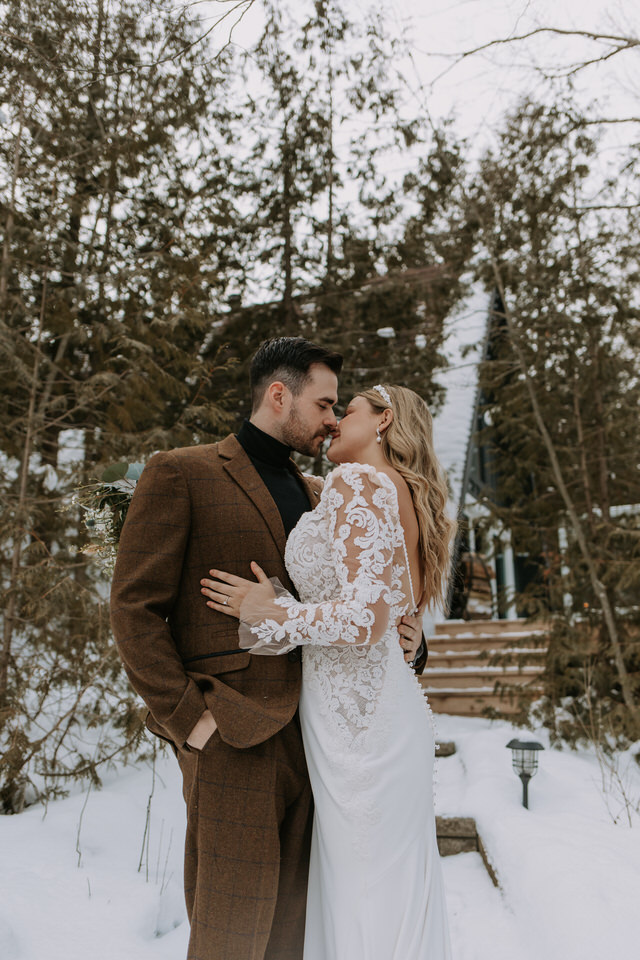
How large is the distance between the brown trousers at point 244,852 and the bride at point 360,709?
74mm

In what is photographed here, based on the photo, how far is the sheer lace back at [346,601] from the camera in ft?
6.40

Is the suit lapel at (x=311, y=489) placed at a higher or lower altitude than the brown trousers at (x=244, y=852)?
higher

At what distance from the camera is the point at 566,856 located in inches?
152

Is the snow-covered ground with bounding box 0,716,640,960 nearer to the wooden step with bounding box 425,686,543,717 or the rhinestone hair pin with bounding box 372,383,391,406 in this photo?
the rhinestone hair pin with bounding box 372,383,391,406

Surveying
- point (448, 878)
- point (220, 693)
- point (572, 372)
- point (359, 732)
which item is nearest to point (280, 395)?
point (220, 693)

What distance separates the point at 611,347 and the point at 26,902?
269 inches

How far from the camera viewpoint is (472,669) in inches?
381

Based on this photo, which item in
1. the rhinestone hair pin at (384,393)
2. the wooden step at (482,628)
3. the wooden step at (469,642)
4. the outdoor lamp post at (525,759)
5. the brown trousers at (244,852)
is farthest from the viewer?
the wooden step at (482,628)

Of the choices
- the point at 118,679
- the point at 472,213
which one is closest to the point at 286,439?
the point at 118,679

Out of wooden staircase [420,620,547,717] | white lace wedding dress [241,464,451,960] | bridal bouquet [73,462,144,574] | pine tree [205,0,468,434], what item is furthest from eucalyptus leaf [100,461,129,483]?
wooden staircase [420,620,547,717]

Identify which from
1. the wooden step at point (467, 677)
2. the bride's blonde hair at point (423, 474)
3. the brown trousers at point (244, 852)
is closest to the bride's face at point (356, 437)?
the bride's blonde hair at point (423, 474)

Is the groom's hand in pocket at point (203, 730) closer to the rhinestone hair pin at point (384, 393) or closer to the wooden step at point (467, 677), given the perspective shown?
the rhinestone hair pin at point (384, 393)

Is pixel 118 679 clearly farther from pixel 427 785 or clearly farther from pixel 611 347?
pixel 611 347

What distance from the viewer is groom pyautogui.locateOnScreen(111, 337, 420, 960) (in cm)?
189
